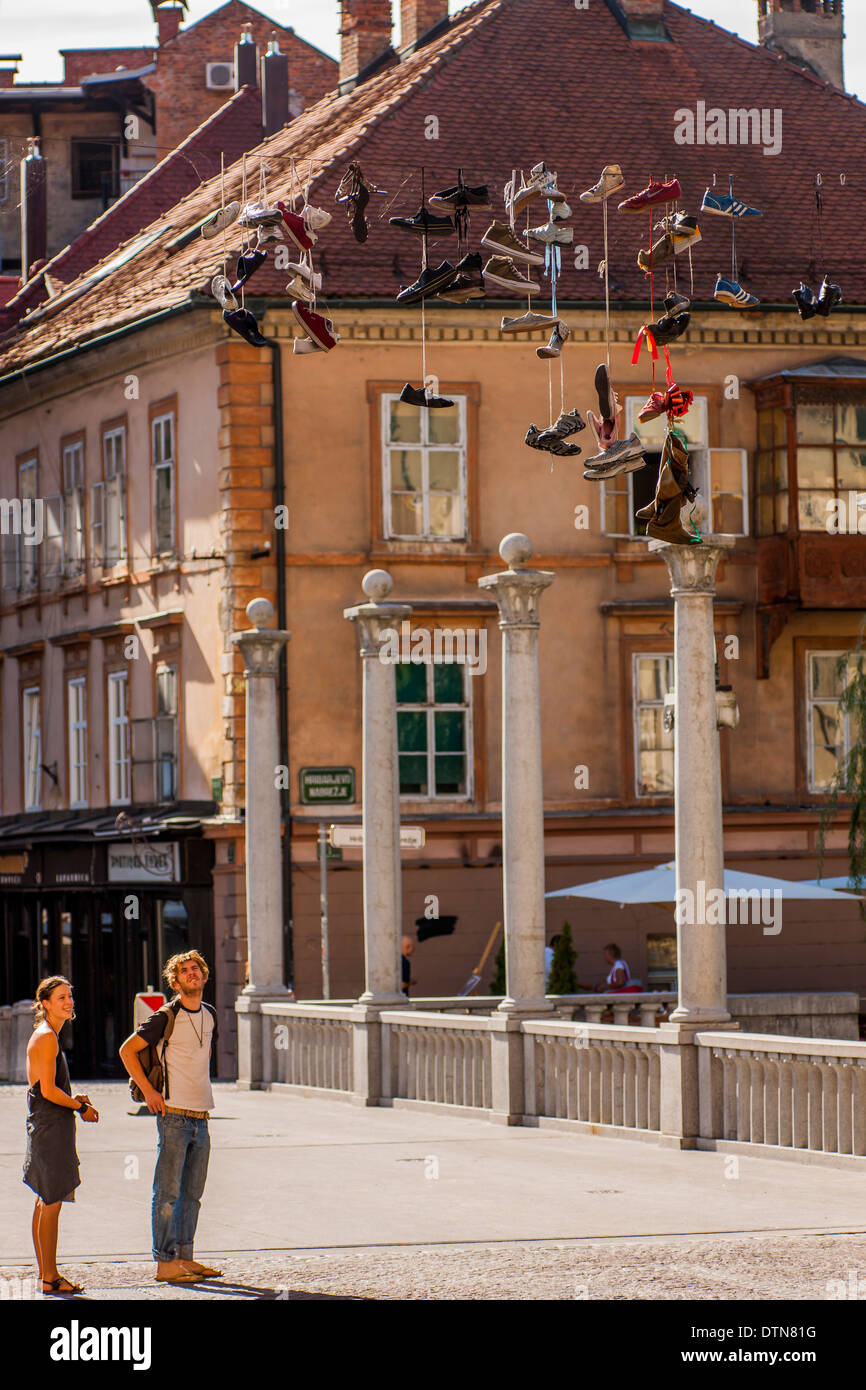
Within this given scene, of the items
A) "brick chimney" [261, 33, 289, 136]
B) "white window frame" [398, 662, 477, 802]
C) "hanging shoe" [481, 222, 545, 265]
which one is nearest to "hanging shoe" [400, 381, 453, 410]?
"hanging shoe" [481, 222, 545, 265]

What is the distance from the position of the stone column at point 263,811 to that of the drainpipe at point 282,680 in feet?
16.7

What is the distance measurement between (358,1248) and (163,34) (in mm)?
38994

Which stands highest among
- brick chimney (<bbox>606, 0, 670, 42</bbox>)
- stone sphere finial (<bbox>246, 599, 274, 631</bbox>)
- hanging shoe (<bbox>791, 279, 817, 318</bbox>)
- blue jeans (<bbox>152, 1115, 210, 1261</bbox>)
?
brick chimney (<bbox>606, 0, 670, 42</bbox>)

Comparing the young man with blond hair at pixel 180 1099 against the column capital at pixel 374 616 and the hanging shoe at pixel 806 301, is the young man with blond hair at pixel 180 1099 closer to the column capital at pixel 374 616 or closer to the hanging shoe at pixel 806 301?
the column capital at pixel 374 616

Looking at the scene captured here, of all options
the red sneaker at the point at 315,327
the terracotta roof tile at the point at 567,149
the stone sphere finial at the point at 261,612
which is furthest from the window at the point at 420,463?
the red sneaker at the point at 315,327

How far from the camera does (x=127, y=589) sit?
122 feet

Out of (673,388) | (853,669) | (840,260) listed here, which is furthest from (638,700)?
(673,388)

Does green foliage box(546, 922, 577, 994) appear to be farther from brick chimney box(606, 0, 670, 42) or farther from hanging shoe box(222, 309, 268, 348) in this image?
brick chimney box(606, 0, 670, 42)

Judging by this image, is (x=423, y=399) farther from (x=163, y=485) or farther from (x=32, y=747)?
(x=32, y=747)

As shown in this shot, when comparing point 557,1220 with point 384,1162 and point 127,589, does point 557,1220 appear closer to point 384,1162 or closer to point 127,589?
point 384,1162

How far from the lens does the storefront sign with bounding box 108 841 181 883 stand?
3428 centimetres

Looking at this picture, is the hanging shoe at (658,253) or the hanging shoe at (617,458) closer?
the hanging shoe at (658,253)

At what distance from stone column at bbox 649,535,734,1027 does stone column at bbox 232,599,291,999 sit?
25.1 feet

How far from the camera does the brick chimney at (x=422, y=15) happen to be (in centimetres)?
4028
